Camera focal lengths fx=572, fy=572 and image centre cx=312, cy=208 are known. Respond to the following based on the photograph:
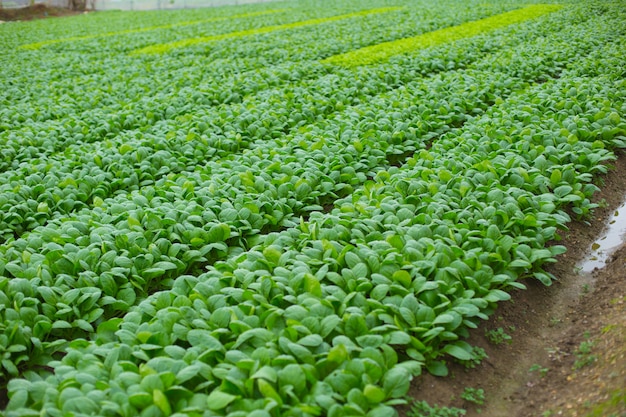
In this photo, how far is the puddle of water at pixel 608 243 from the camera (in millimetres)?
5810

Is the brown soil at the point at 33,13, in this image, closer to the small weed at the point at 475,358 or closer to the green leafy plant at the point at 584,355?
the small weed at the point at 475,358

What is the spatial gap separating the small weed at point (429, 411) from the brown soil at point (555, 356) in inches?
2.0

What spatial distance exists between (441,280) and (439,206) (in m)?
1.35

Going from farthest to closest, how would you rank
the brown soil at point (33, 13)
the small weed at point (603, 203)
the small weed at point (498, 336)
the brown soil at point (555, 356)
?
the brown soil at point (33, 13) → the small weed at point (603, 203) → the small weed at point (498, 336) → the brown soil at point (555, 356)

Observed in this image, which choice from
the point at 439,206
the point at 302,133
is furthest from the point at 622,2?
the point at 439,206

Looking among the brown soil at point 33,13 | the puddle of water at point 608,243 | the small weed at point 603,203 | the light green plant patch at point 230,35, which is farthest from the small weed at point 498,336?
the brown soil at point 33,13

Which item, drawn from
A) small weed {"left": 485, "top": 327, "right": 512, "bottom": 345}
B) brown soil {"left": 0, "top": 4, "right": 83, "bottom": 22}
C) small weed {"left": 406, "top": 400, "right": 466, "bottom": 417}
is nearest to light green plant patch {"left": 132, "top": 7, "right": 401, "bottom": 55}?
small weed {"left": 485, "top": 327, "right": 512, "bottom": 345}

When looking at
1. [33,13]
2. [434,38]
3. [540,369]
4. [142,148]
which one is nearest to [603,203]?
[540,369]

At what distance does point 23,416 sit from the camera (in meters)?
3.43

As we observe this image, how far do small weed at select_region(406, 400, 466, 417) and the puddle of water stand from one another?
8.79 ft

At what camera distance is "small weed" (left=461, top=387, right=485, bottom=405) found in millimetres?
3900

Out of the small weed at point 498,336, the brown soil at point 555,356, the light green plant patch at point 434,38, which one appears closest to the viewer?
the brown soil at point 555,356

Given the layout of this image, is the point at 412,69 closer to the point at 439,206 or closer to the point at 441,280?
the point at 439,206

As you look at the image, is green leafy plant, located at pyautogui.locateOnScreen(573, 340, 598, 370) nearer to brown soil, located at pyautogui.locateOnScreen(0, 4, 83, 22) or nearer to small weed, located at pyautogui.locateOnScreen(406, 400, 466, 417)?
small weed, located at pyautogui.locateOnScreen(406, 400, 466, 417)
